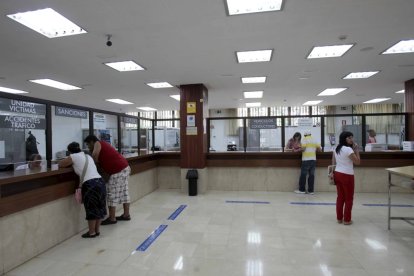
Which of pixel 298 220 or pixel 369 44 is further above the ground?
pixel 369 44

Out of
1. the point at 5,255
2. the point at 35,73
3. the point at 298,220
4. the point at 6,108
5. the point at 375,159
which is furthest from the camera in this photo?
the point at 375,159

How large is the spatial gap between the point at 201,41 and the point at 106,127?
249 centimetres

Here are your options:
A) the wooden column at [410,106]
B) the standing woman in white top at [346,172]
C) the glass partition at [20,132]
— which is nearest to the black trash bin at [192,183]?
the standing woman in white top at [346,172]

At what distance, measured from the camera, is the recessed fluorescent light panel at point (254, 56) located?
446 cm

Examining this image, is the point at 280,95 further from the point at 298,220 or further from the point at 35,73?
the point at 35,73

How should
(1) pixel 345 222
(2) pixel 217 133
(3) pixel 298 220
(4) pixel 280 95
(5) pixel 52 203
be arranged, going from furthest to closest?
(2) pixel 217 133
(4) pixel 280 95
(3) pixel 298 220
(1) pixel 345 222
(5) pixel 52 203

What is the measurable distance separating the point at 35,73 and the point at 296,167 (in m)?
6.65

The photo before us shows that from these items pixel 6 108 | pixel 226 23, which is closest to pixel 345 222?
pixel 226 23

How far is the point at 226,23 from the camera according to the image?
3248mm

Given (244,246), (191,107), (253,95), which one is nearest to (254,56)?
(191,107)

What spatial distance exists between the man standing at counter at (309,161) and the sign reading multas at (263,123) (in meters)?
0.88

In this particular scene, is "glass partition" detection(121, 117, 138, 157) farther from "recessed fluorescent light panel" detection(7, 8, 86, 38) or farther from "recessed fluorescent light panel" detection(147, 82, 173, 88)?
"recessed fluorescent light panel" detection(7, 8, 86, 38)

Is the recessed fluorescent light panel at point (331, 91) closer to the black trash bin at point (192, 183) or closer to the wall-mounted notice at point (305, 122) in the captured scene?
the wall-mounted notice at point (305, 122)

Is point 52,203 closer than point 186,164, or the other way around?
point 52,203
